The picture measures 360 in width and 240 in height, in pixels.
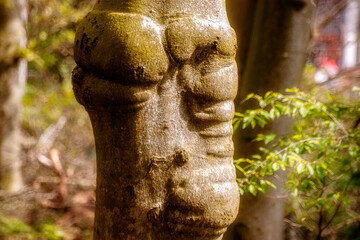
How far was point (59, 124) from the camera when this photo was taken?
191 inches

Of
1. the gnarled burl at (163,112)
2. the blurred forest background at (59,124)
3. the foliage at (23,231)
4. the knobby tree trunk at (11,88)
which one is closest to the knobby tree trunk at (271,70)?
the blurred forest background at (59,124)

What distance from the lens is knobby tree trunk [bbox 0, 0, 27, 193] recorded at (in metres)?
3.83

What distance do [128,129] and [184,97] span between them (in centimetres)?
20

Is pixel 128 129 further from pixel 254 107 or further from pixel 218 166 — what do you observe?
pixel 254 107

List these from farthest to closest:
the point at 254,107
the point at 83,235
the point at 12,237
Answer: the point at 83,235
the point at 12,237
the point at 254,107

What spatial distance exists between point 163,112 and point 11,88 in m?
3.40

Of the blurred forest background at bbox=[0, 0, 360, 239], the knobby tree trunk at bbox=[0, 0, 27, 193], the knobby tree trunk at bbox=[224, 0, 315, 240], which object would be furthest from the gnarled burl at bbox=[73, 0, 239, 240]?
the knobby tree trunk at bbox=[0, 0, 27, 193]

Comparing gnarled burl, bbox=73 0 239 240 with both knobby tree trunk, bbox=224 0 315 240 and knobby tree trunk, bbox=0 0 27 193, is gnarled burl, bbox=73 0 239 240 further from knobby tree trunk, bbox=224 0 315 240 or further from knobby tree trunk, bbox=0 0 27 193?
knobby tree trunk, bbox=0 0 27 193

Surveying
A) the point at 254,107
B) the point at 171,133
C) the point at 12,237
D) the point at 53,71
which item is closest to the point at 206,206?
the point at 171,133

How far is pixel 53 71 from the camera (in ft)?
18.2

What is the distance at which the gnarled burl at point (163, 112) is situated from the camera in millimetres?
1054

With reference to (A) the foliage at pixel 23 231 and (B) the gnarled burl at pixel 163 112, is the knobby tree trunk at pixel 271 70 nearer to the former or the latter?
(B) the gnarled burl at pixel 163 112

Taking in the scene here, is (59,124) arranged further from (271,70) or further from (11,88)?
(271,70)

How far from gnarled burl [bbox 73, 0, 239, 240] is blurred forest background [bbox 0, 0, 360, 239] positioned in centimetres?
194
